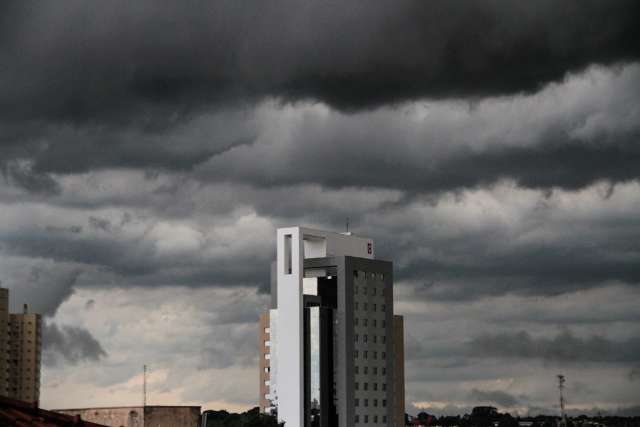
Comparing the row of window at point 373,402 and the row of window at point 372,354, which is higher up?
the row of window at point 372,354

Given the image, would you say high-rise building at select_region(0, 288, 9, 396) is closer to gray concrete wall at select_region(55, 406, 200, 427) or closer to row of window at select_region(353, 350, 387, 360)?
gray concrete wall at select_region(55, 406, 200, 427)

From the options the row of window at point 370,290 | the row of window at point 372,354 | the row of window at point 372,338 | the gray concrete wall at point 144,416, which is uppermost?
the row of window at point 370,290

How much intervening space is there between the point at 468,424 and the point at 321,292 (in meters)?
82.1

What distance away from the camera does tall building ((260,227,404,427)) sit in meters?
107

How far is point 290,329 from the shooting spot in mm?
107062

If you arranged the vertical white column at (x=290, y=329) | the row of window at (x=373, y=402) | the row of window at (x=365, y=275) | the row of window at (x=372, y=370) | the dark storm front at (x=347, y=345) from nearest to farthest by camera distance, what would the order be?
1. the vertical white column at (x=290, y=329)
2. the dark storm front at (x=347, y=345)
3. the row of window at (x=373, y=402)
4. the row of window at (x=372, y=370)
5. the row of window at (x=365, y=275)

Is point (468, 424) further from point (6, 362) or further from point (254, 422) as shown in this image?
point (254, 422)

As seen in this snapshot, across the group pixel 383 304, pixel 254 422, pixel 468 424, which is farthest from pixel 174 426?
pixel 468 424

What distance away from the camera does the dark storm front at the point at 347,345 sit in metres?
108

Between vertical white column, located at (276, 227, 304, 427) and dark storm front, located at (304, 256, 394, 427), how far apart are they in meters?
1.39

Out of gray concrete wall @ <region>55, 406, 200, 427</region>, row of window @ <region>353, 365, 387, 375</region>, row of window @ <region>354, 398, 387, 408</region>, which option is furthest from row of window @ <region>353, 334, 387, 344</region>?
gray concrete wall @ <region>55, 406, 200, 427</region>

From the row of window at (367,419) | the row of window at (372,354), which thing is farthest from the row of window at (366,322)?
the row of window at (367,419)

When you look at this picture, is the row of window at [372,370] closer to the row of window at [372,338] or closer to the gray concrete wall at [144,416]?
the row of window at [372,338]

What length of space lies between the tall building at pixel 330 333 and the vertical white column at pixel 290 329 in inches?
3.7
